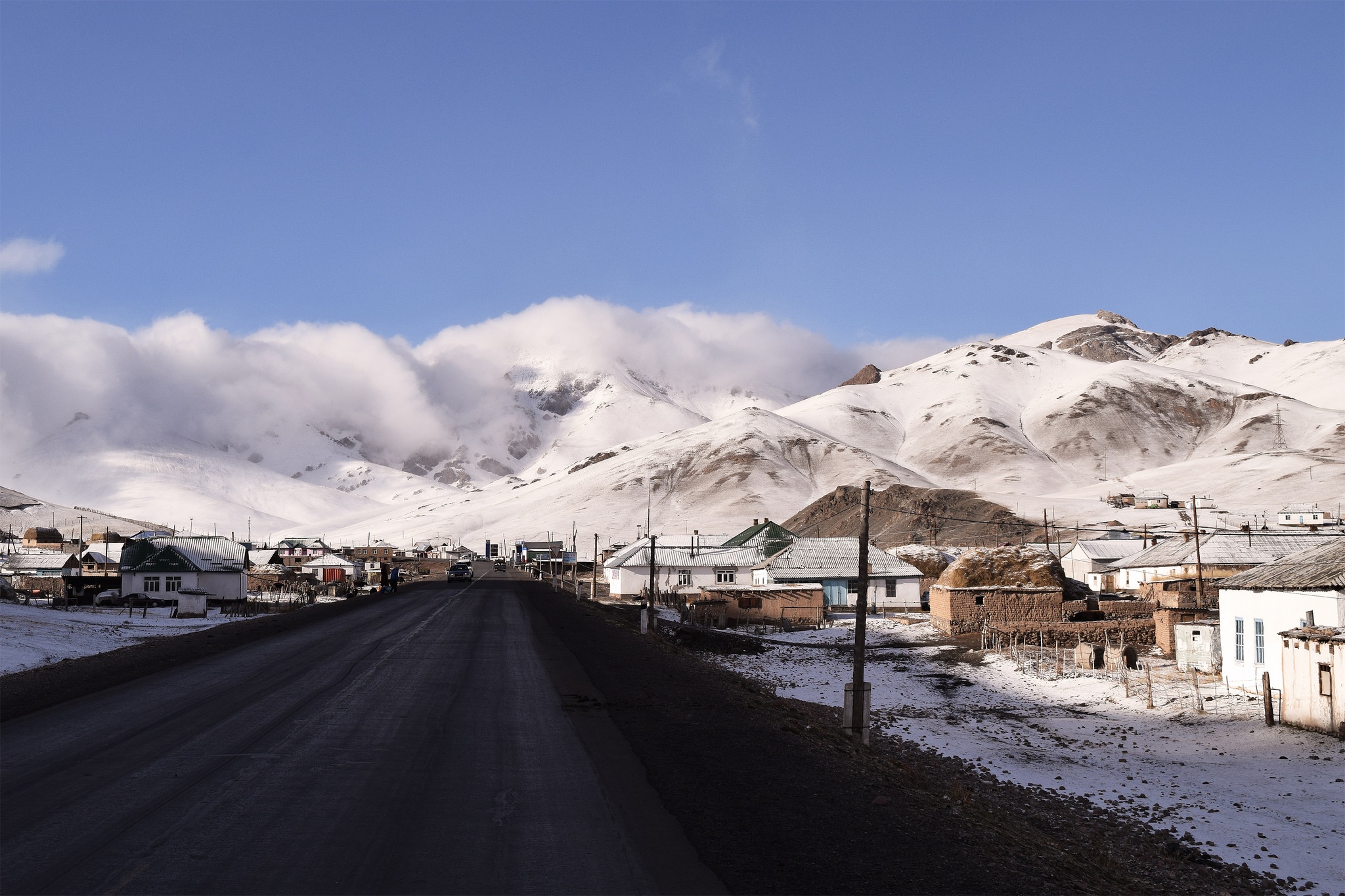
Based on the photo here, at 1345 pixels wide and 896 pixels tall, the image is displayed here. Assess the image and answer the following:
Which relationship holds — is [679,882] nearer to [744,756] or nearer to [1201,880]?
[744,756]

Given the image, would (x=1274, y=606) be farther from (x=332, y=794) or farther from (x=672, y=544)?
(x=672, y=544)

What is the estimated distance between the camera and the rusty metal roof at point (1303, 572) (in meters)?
28.6

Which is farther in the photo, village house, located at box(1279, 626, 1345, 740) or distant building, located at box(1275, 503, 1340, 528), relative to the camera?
distant building, located at box(1275, 503, 1340, 528)

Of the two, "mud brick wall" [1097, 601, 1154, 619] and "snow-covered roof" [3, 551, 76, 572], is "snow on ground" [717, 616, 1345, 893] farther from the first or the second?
"snow-covered roof" [3, 551, 76, 572]

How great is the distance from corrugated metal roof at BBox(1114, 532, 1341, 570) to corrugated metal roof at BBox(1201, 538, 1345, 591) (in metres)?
34.5

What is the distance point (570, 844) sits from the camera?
1120 cm

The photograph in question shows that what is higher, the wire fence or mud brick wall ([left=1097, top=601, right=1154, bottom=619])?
mud brick wall ([left=1097, top=601, right=1154, bottom=619])

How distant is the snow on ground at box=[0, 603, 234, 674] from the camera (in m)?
31.5

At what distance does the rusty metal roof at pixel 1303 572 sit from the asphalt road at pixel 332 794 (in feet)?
70.5

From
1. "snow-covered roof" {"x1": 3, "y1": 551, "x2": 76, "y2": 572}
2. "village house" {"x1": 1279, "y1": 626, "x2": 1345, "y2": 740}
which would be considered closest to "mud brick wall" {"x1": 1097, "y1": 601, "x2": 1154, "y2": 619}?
"village house" {"x1": 1279, "y1": 626, "x2": 1345, "y2": 740}

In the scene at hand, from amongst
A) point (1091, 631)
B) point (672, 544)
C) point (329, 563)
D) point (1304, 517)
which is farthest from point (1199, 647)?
point (1304, 517)

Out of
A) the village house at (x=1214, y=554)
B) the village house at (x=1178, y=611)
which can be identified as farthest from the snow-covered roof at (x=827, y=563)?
the village house at (x=1178, y=611)

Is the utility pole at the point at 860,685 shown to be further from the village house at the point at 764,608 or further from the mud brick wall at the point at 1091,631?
the village house at the point at 764,608

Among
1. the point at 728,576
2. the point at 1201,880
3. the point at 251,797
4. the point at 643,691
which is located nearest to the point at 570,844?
the point at 251,797
